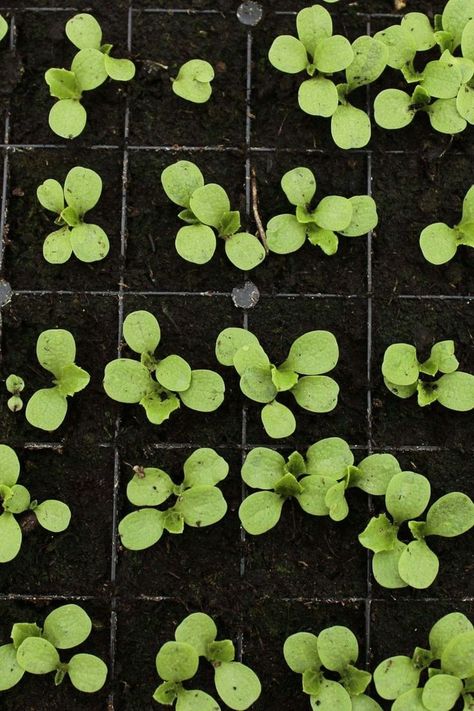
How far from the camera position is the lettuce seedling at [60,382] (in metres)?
1.54

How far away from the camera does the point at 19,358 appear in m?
1.61

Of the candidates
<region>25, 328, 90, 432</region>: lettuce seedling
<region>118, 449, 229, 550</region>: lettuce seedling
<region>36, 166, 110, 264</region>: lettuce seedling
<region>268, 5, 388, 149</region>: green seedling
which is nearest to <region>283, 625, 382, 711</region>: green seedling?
<region>118, 449, 229, 550</region>: lettuce seedling

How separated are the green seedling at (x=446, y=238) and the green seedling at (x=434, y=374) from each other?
0.19 m

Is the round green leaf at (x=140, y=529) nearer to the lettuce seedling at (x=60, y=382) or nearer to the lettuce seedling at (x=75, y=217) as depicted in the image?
the lettuce seedling at (x=60, y=382)

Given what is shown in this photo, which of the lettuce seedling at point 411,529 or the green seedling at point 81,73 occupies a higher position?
the green seedling at point 81,73

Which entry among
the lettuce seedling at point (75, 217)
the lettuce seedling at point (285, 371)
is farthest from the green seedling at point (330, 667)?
the lettuce seedling at point (75, 217)

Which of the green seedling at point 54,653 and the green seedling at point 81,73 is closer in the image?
the green seedling at point 54,653

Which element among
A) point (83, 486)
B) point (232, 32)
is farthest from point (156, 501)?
point (232, 32)

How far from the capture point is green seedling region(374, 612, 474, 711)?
1.44 m

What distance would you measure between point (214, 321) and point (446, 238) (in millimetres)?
526

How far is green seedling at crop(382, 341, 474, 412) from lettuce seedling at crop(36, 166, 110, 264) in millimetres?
650

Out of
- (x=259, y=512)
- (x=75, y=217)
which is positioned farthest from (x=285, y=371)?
(x=75, y=217)

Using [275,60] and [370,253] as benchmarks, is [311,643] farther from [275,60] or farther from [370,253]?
[275,60]

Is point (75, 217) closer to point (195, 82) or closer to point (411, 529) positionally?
point (195, 82)
